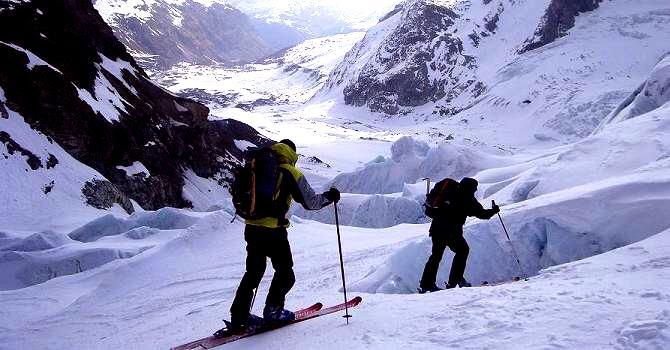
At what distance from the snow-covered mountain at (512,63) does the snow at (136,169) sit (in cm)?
4890

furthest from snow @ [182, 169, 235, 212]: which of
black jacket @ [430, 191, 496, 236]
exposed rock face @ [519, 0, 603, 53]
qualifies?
exposed rock face @ [519, 0, 603, 53]

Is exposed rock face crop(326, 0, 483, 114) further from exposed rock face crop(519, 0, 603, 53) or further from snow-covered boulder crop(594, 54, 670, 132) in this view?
snow-covered boulder crop(594, 54, 670, 132)

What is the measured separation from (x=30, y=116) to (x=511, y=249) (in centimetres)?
2334

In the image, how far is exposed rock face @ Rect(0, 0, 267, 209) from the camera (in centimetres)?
2478

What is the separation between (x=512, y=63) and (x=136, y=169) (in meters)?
76.9

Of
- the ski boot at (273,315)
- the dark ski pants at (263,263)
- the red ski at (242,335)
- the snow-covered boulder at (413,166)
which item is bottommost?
the red ski at (242,335)

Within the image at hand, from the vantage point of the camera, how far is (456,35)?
373ft

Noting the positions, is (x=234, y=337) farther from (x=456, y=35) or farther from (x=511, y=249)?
(x=456, y=35)

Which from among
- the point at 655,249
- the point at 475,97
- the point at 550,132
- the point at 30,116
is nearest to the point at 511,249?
the point at 655,249

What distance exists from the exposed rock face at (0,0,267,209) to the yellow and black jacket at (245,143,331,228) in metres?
19.7

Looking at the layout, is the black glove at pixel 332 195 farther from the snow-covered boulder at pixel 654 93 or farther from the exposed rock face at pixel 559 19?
the exposed rock face at pixel 559 19

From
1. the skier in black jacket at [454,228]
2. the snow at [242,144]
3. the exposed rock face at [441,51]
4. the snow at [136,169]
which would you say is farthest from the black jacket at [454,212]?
the exposed rock face at [441,51]

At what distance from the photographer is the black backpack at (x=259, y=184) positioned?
4.57m

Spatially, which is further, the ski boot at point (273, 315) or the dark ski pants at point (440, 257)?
the dark ski pants at point (440, 257)
